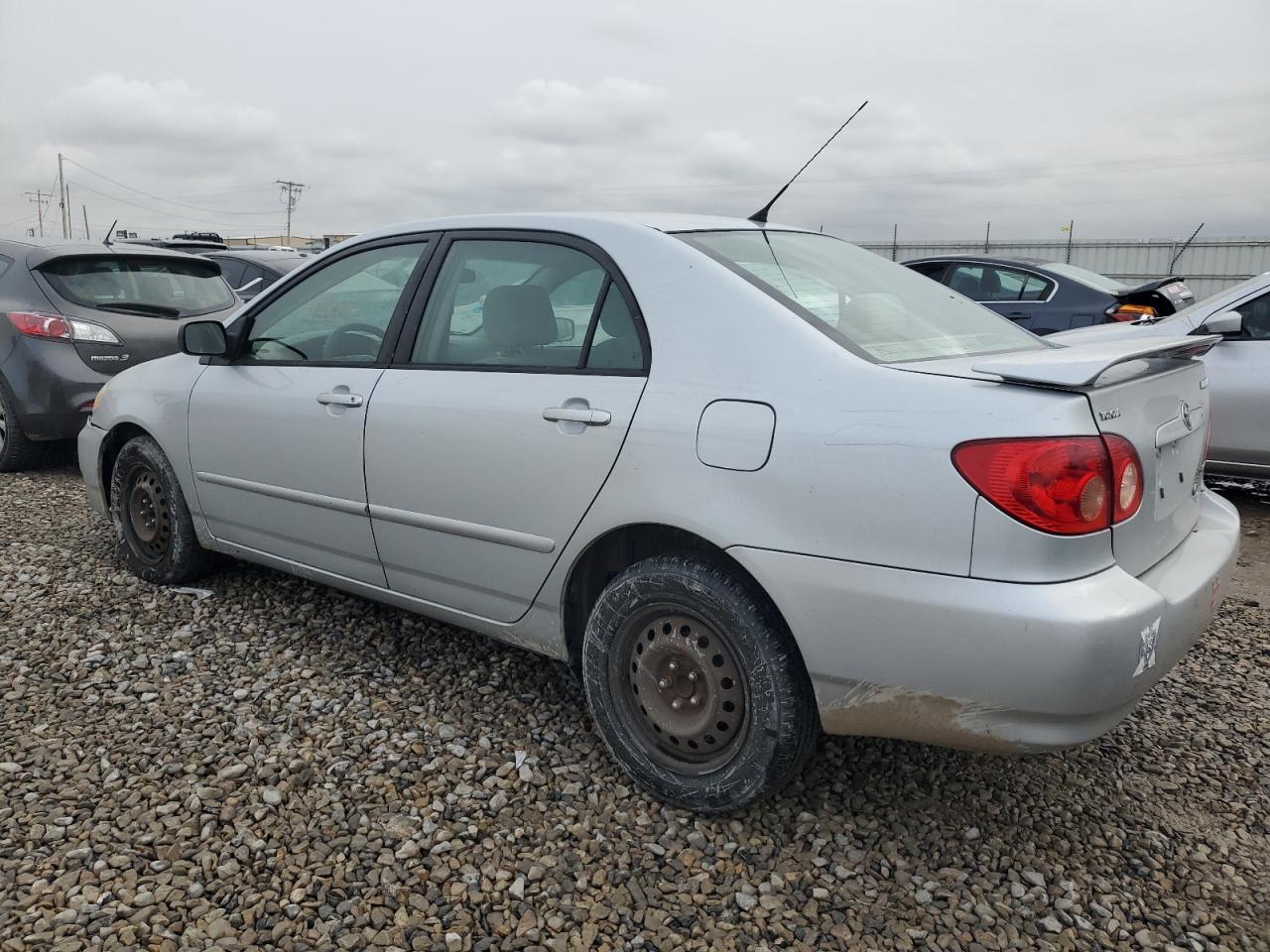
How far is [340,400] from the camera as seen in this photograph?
329cm

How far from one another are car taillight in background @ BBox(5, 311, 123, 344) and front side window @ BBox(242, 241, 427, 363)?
3.32 m

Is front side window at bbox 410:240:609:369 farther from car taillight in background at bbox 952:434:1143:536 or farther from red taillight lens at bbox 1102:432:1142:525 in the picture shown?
red taillight lens at bbox 1102:432:1142:525

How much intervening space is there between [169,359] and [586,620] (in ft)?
7.95

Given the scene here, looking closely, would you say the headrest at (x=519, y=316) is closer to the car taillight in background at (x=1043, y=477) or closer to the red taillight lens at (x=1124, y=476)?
the car taillight in background at (x=1043, y=477)

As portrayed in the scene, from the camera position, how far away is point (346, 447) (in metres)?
3.26

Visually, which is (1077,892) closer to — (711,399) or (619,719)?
(619,719)

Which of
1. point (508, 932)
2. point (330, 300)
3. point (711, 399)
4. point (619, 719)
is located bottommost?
point (508, 932)

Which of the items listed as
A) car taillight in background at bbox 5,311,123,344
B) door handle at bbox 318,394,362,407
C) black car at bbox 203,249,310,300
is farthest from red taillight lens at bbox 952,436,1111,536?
black car at bbox 203,249,310,300

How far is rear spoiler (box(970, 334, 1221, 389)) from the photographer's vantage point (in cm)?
208

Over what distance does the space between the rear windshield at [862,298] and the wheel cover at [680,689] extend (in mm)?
817

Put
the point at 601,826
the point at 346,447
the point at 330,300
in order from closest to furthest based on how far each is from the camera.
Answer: the point at 601,826, the point at 346,447, the point at 330,300

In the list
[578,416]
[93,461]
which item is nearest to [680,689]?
[578,416]

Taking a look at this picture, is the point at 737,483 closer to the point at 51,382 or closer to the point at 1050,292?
the point at 51,382

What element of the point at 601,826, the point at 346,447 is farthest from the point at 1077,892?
the point at 346,447
